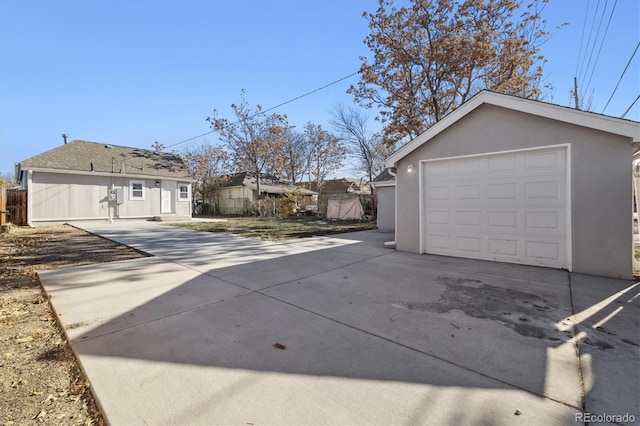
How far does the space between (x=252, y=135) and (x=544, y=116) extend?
2346 centimetres

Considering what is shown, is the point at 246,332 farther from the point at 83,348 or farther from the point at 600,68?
the point at 600,68

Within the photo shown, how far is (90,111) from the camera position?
18.8m

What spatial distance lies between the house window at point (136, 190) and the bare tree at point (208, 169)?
1244 centimetres

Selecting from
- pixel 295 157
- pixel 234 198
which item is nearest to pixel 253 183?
pixel 234 198

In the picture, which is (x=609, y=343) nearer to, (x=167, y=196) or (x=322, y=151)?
(x=167, y=196)

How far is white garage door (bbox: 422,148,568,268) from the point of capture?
557cm

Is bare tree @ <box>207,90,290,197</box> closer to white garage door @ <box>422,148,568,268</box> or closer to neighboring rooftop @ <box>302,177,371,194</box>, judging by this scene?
neighboring rooftop @ <box>302,177,371,194</box>

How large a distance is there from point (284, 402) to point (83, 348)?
196 centimetres

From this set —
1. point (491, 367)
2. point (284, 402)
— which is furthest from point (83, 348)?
point (491, 367)

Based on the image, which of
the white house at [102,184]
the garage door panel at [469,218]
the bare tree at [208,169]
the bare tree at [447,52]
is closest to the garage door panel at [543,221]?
the garage door panel at [469,218]

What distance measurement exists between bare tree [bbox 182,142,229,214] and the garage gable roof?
86.2ft

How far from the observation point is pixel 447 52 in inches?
555

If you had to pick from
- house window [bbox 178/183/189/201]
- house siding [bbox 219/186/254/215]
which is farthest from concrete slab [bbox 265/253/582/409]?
house siding [bbox 219/186/254/215]

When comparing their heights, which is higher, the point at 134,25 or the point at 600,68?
the point at 134,25
